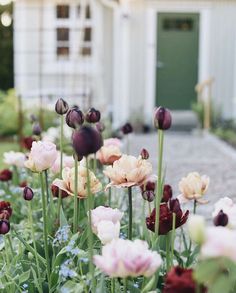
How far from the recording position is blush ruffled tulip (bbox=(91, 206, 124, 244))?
1.90 metres

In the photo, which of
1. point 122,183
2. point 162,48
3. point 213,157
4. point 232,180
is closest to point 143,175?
point 122,183

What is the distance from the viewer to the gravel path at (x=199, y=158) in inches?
275

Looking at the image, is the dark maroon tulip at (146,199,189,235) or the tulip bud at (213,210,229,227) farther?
the dark maroon tulip at (146,199,189,235)

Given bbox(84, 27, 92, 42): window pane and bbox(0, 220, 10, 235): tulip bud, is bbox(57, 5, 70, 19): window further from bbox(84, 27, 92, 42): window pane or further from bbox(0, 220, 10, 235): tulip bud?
bbox(0, 220, 10, 235): tulip bud

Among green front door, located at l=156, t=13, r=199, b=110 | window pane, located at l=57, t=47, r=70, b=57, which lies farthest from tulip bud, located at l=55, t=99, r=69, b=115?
window pane, located at l=57, t=47, r=70, b=57

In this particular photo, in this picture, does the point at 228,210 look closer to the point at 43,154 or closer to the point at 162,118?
the point at 162,118

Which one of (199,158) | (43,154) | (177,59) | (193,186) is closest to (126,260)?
(43,154)

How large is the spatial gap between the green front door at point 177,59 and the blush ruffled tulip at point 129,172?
12.0 m

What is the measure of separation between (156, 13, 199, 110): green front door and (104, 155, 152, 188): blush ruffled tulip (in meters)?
12.0

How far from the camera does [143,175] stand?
2.19 metres

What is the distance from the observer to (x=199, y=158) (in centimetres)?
966

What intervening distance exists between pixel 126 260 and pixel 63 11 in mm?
13095

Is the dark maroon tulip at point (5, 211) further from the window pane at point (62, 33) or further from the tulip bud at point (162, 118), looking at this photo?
the window pane at point (62, 33)

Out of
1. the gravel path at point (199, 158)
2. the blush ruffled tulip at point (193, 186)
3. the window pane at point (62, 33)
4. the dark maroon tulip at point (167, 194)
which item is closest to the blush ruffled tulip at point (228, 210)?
the blush ruffled tulip at point (193, 186)
